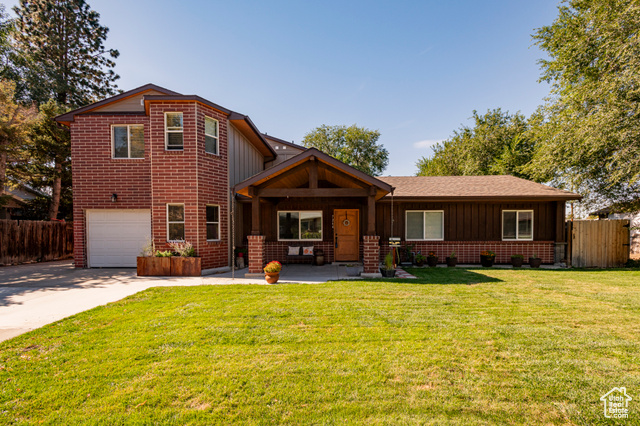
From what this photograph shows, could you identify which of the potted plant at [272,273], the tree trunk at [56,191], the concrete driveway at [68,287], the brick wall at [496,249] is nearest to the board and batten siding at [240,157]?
the concrete driveway at [68,287]

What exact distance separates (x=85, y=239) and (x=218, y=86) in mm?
8917

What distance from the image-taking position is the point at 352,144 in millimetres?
35312

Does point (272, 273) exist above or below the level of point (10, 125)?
below

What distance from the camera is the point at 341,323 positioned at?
455cm

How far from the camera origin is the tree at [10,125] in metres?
12.3

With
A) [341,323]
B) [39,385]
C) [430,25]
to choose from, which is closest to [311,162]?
[341,323]

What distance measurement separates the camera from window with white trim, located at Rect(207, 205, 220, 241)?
10.2m

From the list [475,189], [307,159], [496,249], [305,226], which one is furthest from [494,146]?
[307,159]

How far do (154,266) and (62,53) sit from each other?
20691 mm

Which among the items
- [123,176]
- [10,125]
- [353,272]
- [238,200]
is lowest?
[353,272]

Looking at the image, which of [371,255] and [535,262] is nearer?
[371,255]

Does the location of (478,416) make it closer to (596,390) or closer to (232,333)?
(596,390)

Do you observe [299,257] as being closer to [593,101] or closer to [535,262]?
[535,262]

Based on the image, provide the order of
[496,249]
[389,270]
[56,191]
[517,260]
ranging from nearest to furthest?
[389,270]
[517,260]
[496,249]
[56,191]
